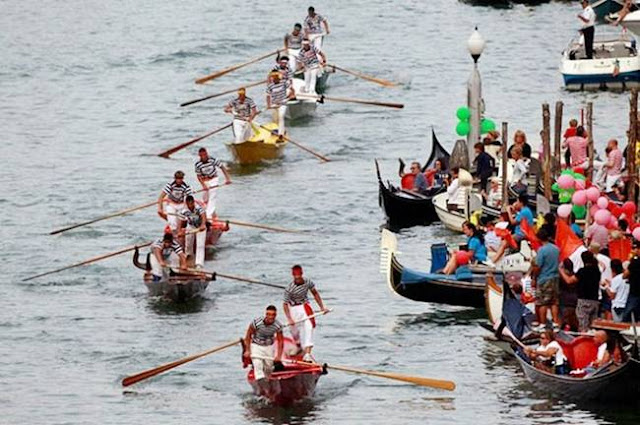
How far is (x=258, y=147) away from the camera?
41.2 metres

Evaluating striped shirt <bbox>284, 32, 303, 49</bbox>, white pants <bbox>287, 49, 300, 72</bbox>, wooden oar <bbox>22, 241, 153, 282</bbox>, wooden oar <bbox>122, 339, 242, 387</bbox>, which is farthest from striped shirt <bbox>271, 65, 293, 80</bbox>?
wooden oar <bbox>122, 339, 242, 387</bbox>

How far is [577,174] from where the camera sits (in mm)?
33094

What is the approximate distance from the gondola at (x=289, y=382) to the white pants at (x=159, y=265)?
196 inches

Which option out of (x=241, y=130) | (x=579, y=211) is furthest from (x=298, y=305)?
(x=241, y=130)

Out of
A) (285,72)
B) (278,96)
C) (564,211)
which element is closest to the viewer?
(564,211)

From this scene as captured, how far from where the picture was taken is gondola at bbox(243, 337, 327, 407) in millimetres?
26047

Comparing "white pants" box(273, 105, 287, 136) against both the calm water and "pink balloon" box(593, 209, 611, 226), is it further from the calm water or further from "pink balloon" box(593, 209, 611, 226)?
"pink balloon" box(593, 209, 611, 226)

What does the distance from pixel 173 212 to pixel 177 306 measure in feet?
5.43

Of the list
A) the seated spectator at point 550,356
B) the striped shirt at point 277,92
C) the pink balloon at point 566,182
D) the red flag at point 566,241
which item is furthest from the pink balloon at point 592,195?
the striped shirt at point 277,92

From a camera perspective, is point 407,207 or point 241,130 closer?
point 407,207

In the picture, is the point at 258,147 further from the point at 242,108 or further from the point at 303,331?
the point at 303,331

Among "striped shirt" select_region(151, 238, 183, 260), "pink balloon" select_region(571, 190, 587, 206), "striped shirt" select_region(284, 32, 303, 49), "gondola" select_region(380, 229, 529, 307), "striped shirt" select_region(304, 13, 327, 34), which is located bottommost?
"gondola" select_region(380, 229, 529, 307)

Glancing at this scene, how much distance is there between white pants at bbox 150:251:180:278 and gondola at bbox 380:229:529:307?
10.2 ft

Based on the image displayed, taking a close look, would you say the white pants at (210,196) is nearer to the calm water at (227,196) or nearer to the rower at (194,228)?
the calm water at (227,196)
